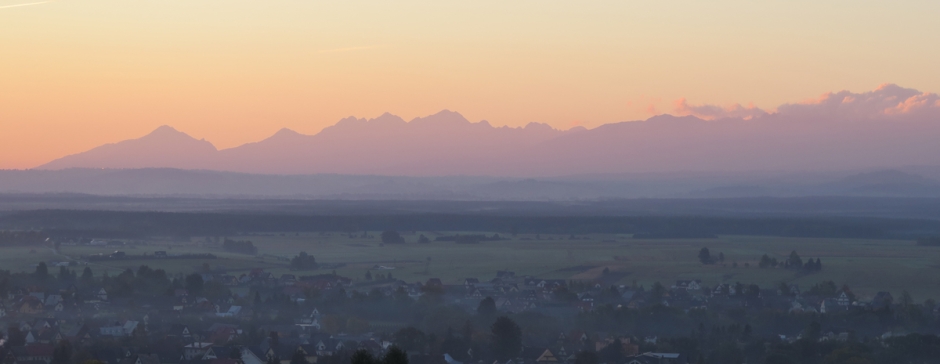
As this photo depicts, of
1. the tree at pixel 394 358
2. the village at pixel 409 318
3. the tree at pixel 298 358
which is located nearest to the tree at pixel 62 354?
the village at pixel 409 318

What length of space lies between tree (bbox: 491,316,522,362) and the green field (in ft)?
64.6

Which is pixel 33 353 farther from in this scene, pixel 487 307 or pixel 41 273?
pixel 41 273

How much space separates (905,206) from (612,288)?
132 meters

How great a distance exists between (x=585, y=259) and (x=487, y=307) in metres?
28.9

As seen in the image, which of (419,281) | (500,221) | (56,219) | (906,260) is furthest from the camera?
(500,221)

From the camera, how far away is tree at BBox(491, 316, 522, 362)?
35281mm

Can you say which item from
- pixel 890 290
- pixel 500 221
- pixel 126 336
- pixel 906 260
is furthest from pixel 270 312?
pixel 500 221

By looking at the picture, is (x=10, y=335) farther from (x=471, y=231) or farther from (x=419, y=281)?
(x=471, y=231)

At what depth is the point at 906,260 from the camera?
69.9 m

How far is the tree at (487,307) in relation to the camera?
1698 inches

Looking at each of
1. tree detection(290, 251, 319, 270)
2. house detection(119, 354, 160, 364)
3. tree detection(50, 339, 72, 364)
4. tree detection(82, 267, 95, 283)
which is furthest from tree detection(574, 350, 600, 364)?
tree detection(290, 251, 319, 270)

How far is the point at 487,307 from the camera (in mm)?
43656

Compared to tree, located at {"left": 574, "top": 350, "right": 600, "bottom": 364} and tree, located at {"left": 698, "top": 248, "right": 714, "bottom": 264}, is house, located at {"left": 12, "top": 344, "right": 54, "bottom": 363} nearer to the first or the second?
tree, located at {"left": 574, "top": 350, "right": 600, "bottom": 364}

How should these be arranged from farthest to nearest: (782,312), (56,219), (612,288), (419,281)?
(56,219), (419,281), (612,288), (782,312)
